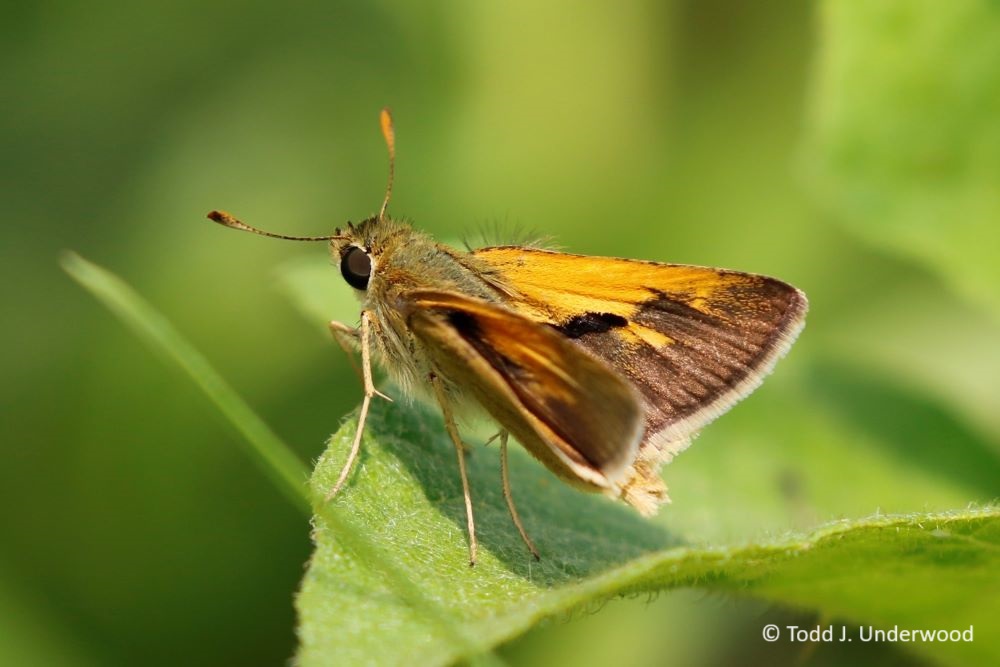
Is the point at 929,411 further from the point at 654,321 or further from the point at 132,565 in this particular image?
the point at 132,565

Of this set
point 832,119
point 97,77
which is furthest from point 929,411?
point 97,77

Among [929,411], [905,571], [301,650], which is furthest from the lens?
[929,411]

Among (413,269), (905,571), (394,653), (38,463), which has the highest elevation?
(413,269)

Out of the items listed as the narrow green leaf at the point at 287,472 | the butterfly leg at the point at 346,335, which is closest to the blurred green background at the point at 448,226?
the butterfly leg at the point at 346,335

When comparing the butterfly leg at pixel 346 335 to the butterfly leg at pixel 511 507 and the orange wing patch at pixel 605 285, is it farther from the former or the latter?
the butterfly leg at pixel 511 507

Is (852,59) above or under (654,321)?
above

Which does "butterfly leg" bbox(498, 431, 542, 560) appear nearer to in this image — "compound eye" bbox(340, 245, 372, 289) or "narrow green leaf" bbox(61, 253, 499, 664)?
"narrow green leaf" bbox(61, 253, 499, 664)

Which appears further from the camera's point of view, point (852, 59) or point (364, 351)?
point (852, 59)
